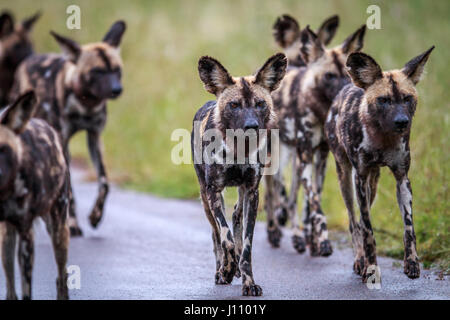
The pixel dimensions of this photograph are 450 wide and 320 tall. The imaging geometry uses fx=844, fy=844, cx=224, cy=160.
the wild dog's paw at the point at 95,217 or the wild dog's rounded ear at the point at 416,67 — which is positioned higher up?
the wild dog's rounded ear at the point at 416,67

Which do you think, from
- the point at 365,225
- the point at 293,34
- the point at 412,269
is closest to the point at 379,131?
the point at 365,225

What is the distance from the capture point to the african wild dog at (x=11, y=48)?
1097 centimetres

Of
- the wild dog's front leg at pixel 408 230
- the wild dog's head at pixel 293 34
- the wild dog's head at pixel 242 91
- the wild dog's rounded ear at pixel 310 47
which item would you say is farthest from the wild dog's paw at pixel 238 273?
the wild dog's head at pixel 293 34

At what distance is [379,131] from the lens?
4.97 metres

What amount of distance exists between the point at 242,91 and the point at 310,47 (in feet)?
6.16

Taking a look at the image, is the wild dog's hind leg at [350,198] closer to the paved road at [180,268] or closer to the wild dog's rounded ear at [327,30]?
the paved road at [180,268]

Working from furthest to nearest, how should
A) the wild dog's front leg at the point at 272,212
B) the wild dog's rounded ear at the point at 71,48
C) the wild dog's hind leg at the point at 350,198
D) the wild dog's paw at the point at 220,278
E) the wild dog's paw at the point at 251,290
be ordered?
1. the wild dog's rounded ear at the point at 71,48
2. the wild dog's front leg at the point at 272,212
3. the wild dog's hind leg at the point at 350,198
4. the wild dog's paw at the point at 220,278
5. the wild dog's paw at the point at 251,290

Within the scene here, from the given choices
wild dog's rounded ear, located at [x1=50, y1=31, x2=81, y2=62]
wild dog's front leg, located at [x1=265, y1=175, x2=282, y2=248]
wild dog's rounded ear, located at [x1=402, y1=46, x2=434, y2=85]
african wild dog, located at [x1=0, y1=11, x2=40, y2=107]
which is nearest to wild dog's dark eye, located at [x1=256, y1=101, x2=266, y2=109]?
wild dog's rounded ear, located at [x1=402, y1=46, x2=434, y2=85]

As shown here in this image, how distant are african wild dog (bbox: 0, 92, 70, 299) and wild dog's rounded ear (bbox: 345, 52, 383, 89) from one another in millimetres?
1805

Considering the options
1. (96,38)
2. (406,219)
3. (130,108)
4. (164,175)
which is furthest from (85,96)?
(96,38)

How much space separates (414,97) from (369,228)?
0.82m

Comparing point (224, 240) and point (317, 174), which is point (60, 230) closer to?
point (224, 240)

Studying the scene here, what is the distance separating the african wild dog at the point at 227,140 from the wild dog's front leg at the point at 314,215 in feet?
3.37

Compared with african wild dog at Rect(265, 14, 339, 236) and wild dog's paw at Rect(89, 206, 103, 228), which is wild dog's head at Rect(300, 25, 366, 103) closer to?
african wild dog at Rect(265, 14, 339, 236)
